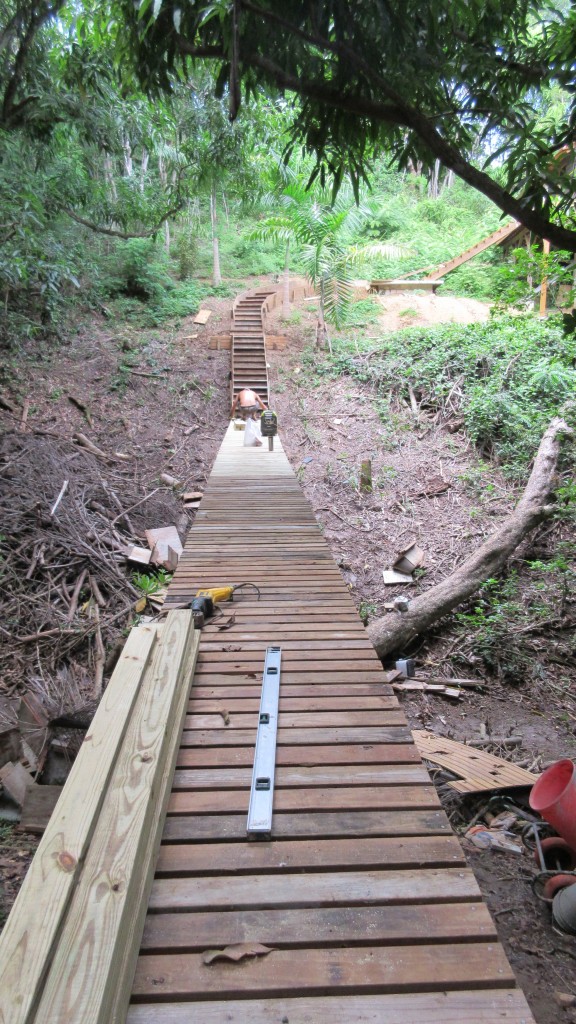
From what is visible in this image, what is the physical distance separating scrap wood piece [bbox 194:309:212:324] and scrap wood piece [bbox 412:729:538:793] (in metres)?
15.6

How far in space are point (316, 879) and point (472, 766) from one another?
284 centimetres

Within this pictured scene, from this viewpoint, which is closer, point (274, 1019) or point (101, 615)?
point (274, 1019)

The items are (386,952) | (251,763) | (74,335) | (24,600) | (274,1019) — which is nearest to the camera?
(274,1019)

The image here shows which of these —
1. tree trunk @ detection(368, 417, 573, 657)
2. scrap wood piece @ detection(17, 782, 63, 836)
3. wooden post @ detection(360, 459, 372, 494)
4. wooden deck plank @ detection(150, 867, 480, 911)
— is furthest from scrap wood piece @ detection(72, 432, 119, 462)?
wooden deck plank @ detection(150, 867, 480, 911)

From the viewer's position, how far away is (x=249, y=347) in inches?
633

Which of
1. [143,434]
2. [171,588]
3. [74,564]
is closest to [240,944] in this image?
[171,588]

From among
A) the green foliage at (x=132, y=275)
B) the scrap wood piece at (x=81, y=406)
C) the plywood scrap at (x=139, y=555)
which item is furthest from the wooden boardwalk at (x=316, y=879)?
the green foliage at (x=132, y=275)

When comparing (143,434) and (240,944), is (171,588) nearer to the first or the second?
(240,944)

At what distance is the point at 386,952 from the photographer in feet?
4.61

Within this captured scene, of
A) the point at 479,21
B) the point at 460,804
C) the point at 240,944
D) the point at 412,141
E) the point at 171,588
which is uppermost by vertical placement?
the point at 479,21

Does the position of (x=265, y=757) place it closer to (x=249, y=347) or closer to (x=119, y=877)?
(x=119, y=877)

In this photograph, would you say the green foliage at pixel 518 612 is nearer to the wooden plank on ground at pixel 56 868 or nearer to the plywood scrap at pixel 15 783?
the plywood scrap at pixel 15 783

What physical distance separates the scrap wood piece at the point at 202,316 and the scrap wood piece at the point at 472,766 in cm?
1559

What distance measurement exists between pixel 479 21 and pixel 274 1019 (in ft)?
13.5
